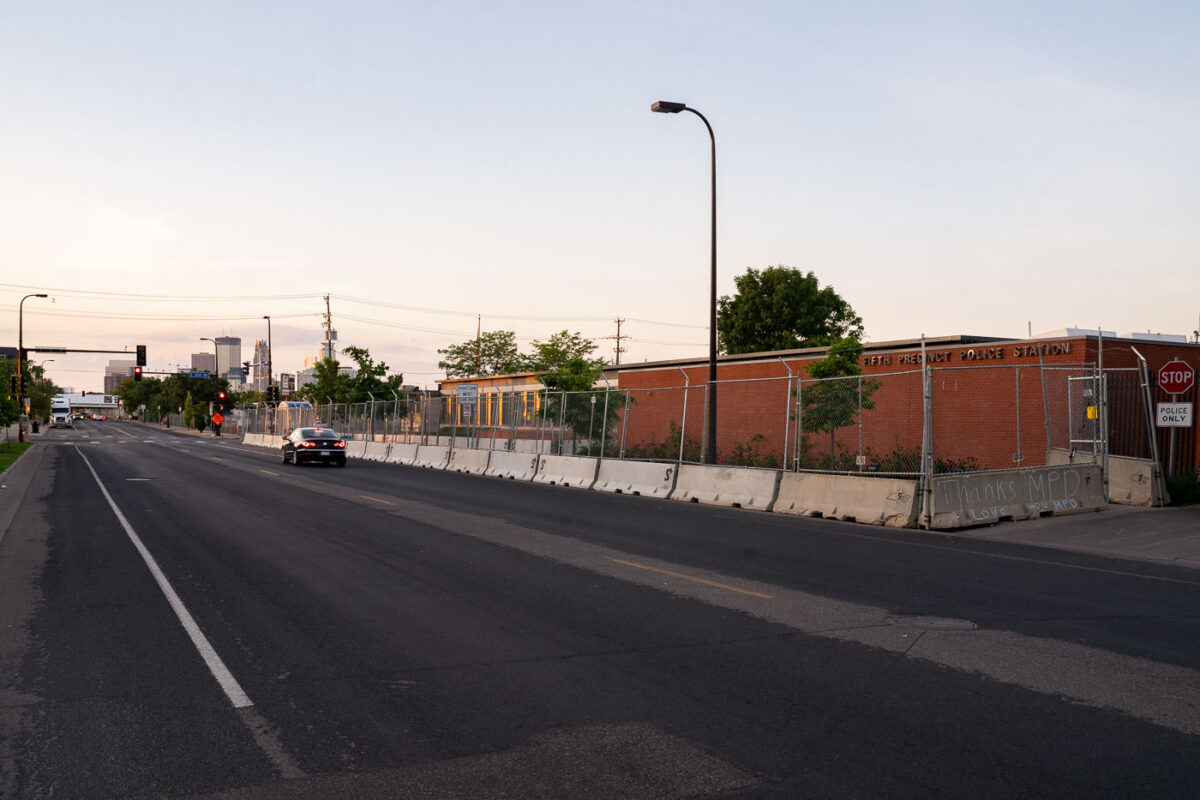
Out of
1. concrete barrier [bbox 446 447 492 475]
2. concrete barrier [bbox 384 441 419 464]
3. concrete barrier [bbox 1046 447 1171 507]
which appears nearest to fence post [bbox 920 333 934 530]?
concrete barrier [bbox 1046 447 1171 507]

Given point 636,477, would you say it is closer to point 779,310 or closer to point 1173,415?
point 1173,415

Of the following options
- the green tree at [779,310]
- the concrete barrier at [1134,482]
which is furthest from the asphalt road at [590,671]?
the green tree at [779,310]

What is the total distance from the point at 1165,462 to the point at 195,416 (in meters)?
121

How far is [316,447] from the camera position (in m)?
38.2

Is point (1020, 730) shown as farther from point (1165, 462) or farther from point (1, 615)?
point (1165, 462)

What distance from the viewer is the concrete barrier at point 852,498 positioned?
55.6ft

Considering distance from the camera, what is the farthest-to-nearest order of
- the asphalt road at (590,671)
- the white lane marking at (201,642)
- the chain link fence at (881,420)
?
the chain link fence at (881,420) < the white lane marking at (201,642) < the asphalt road at (590,671)

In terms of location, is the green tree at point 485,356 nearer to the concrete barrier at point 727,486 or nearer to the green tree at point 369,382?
the green tree at point 369,382

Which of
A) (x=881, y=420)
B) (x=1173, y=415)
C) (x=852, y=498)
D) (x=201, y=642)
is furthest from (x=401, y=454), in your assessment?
(x=201, y=642)

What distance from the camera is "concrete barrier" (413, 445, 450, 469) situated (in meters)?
38.8

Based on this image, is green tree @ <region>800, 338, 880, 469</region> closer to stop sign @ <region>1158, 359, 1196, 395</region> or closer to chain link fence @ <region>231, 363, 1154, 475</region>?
chain link fence @ <region>231, 363, 1154, 475</region>

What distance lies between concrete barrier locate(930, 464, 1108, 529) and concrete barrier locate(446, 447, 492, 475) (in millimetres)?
20715

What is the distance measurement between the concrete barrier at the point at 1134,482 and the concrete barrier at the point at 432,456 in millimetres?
25043

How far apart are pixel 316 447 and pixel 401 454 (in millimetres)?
6376
